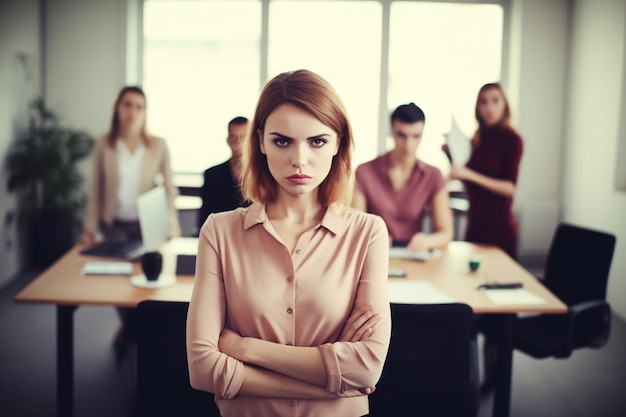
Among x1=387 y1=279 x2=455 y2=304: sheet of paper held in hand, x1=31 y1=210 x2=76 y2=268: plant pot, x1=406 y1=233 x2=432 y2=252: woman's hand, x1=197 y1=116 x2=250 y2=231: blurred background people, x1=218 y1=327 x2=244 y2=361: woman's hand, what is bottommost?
x1=31 y1=210 x2=76 y2=268: plant pot

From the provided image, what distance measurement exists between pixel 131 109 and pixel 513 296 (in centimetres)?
241

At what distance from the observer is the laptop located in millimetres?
2828

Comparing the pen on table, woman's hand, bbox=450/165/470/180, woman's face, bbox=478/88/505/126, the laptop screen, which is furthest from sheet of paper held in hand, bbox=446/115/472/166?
the laptop screen

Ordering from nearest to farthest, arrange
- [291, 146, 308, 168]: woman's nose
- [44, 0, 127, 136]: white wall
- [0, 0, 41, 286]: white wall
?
[291, 146, 308, 168]: woman's nose < [0, 0, 41, 286]: white wall < [44, 0, 127, 136]: white wall

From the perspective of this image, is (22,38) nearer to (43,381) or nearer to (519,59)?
(43,381)

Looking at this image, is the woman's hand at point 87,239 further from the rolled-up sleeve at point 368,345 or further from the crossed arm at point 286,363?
the rolled-up sleeve at point 368,345

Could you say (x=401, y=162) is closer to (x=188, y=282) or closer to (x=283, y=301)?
(x=188, y=282)

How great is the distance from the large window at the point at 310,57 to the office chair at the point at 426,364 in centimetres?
503

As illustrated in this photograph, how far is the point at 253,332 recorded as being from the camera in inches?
57.1

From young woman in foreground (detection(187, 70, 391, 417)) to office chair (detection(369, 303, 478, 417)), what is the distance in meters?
0.33

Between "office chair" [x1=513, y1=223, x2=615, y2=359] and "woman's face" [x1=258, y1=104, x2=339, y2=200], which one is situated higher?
"woman's face" [x1=258, y1=104, x2=339, y2=200]

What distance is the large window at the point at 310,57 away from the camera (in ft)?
21.9

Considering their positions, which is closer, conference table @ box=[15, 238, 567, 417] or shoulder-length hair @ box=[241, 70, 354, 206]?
shoulder-length hair @ box=[241, 70, 354, 206]

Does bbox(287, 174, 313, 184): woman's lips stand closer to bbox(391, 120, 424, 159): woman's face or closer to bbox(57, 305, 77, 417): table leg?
bbox(57, 305, 77, 417): table leg
